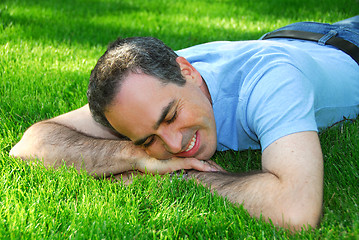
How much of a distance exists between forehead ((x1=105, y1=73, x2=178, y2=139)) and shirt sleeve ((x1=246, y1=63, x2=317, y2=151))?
20.4 inches

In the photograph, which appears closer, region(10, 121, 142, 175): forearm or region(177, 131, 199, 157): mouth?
region(177, 131, 199, 157): mouth

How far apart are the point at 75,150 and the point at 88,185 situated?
15.5 inches

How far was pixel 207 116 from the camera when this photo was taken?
2.77 metres

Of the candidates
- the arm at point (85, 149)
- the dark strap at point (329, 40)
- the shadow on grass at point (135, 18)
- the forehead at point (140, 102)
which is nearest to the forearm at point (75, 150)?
the arm at point (85, 149)

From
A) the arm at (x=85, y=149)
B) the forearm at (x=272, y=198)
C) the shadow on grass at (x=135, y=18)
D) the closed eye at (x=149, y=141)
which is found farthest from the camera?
the shadow on grass at (x=135, y=18)

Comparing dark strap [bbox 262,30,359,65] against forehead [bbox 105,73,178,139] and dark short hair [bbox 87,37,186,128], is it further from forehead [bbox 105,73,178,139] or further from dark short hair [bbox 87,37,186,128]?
forehead [bbox 105,73,178,139]

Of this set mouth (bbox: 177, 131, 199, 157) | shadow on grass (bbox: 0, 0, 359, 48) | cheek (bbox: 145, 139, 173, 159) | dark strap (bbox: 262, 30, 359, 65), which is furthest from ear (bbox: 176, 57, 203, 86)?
shadow on grass (bbox: 0, 0, 359, 48)

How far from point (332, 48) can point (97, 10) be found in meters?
5.28

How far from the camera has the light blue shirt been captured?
94.0 inches

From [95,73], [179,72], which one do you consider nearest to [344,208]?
[179,72]

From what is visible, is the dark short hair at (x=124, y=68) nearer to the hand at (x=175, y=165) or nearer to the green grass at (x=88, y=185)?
the hand at (x=175, y=165)

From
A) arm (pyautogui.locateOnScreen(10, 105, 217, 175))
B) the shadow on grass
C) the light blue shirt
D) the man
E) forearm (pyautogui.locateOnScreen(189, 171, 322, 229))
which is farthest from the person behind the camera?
the shadow on grass

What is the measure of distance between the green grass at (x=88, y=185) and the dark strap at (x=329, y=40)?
0.66 metres

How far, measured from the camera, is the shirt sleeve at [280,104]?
2318 millimetres
